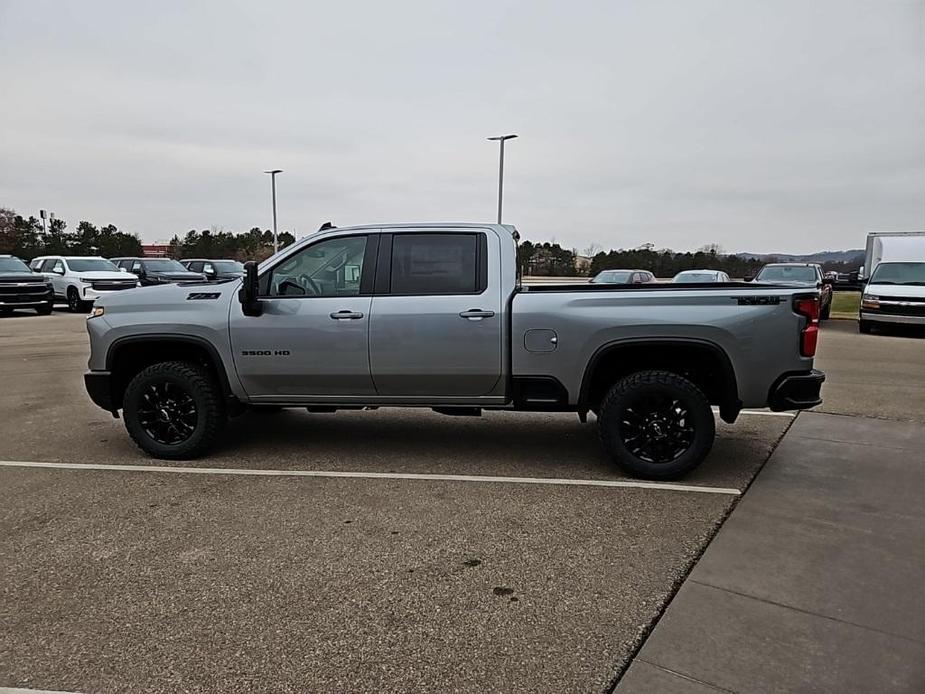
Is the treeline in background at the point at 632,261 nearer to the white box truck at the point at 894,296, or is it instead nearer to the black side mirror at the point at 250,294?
the white box truck at the point at 894,296

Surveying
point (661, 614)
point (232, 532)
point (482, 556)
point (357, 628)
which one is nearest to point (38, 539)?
point (232, 532)

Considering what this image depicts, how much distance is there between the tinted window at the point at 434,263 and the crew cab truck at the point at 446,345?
12 millimetres

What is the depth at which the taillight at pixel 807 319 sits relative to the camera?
15.9 feet

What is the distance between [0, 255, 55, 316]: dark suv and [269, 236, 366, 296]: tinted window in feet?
58.0

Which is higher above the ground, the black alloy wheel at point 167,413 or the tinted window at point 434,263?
the tinted window at point 434,263

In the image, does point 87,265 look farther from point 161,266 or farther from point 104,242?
point 104,242

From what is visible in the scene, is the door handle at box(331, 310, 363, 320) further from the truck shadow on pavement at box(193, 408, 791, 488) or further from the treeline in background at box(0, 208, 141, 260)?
the treeline in background at box(0, 208, 141, 260)

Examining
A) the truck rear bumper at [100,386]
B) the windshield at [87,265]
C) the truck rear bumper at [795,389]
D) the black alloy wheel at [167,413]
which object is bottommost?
the black alloy wheel at [167,413]

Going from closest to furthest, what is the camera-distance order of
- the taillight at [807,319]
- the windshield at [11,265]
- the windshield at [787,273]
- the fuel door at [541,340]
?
the taillight at [807,319]
the fuel door at [541,340]
the windshield at [787,273]
the windshield at [11,265]

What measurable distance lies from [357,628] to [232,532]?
141 centimetres

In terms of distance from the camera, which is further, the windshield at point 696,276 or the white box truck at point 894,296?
the windshield at point 696,276

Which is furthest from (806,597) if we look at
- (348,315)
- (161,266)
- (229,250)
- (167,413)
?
(229,250)

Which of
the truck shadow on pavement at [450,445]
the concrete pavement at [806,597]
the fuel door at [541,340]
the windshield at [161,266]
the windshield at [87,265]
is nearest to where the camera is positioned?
the concrete pavement at [806,597]

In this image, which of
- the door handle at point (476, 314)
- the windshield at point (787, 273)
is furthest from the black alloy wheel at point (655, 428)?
the windshield at point (787, 273)
